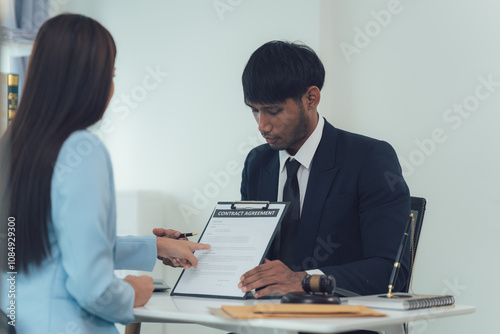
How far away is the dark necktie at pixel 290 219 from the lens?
2.02 metres

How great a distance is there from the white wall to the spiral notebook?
1400 mm

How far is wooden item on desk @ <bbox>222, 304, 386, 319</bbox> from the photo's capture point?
4.08 ft

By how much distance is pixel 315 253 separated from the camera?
199cm

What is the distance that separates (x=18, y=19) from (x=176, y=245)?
7.59ft

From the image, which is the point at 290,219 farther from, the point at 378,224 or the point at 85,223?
the point at 85,223

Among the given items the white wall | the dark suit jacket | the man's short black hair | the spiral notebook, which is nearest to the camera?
the spiral notebook

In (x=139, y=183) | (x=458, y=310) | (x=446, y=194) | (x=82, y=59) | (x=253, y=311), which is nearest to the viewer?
(x=253, y=311)

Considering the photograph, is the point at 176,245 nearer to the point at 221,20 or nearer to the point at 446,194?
the point at 446,194

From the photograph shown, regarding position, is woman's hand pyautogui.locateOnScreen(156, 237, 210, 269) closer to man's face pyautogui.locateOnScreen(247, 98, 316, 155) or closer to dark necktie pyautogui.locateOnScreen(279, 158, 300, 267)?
dark necktie pyautogui.locateOnScreen(279, 158, 300, 267)

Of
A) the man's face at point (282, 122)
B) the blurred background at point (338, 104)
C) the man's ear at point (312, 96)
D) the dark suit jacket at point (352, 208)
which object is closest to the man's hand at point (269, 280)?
the dark suit jacket at point (352, 208)

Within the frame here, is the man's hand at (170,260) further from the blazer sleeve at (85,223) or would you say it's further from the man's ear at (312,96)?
the man's ear at (312,96)

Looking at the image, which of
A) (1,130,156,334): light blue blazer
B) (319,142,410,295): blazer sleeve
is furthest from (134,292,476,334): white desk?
(319,142,410,295): blazer sleeve

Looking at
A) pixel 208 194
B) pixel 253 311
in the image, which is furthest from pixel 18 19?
pixel 253 311

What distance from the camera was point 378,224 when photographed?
1925 millimetres
